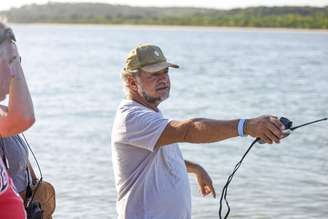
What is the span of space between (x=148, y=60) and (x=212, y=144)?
8890mm

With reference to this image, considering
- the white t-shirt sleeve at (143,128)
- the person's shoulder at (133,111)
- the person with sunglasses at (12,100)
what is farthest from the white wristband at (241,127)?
the person with sunglasses at (12,100)

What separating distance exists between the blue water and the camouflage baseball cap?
4490 mm

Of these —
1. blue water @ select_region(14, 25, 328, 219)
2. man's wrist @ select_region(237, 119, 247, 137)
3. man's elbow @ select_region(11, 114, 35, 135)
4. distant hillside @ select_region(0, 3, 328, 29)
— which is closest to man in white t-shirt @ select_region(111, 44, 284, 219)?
man's wrist @ select_region(237, 119, 247, 137)

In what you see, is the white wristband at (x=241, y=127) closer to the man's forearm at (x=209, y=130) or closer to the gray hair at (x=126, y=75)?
the man's forearm at (x=209, y=130)

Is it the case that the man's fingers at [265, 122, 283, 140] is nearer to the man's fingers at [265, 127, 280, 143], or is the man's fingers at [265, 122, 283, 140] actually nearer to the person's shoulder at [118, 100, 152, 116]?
the man's fingers at [265, 127, 280, 143]

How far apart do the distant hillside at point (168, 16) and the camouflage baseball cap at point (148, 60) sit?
73643mm

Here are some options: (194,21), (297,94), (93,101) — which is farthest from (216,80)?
(194,21)

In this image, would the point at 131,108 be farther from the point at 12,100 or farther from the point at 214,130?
the point at 12,100

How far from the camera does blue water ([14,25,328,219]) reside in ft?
31.3

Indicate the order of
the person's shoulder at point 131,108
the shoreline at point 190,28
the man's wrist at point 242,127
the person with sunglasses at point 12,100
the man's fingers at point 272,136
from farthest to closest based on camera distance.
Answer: the shoreline at point 190,28
the person's shoulder at point 131,108
the man's wrist at point 242,127
the man's fingers at point 272,136
the person with sunglasses at point 12,100

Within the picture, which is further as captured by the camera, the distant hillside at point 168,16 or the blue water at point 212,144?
the distant hillside at point 168,16

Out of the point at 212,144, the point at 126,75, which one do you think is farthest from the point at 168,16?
the point at 126,75

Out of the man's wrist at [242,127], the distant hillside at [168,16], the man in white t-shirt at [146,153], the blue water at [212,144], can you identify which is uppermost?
the man's wrist at [242,127]

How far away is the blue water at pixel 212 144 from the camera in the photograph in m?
9.55
